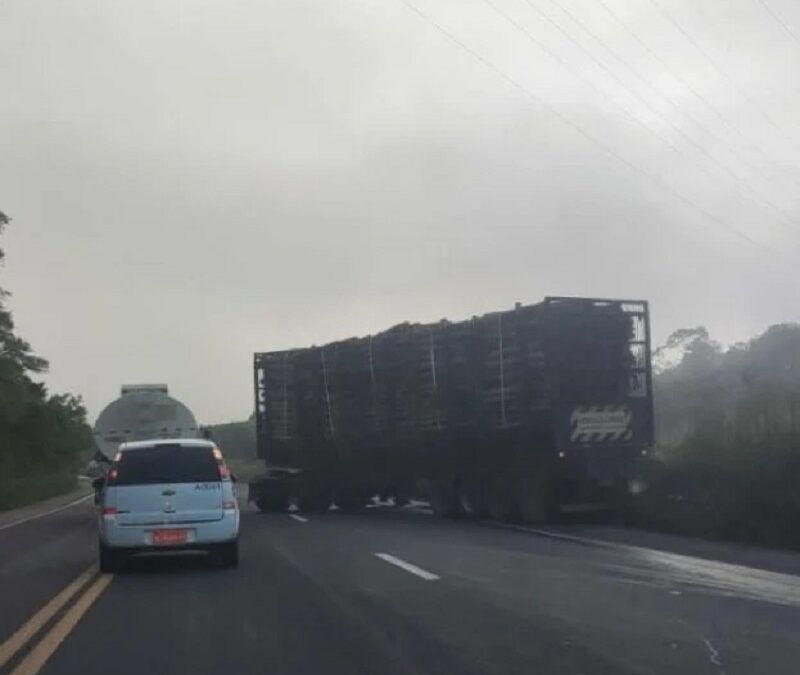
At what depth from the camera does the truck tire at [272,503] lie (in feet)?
136

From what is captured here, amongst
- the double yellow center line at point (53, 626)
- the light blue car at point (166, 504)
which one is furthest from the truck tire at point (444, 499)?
the double yellow center line at point (53, 626)

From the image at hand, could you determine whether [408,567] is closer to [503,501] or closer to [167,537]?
[167,537]

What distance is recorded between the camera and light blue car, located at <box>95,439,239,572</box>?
65.7ft

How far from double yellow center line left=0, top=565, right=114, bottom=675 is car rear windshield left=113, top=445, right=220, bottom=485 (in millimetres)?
1413

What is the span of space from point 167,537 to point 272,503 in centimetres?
2155

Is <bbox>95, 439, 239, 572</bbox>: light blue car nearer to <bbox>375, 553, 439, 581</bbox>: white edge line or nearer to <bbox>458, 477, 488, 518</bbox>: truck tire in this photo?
<bbox>375, 553, 439, 581</bbox>: white edge line

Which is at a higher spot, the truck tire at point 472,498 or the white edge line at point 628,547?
the truck tire at point 472,498

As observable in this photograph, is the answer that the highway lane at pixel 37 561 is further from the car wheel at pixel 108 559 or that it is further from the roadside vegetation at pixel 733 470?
the roadside vegetation at pixel 733 470

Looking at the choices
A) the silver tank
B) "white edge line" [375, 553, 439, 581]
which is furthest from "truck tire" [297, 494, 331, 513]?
"white edge line" [375, 553, 439, 581]

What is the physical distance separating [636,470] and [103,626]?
16.9 metres

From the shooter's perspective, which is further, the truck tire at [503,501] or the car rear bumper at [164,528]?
the truck tire at [503,501]

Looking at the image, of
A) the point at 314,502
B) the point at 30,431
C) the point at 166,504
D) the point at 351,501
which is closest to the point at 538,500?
the point at 166,504

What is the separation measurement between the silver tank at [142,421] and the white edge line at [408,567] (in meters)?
20.9

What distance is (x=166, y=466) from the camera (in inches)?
805
